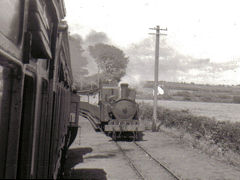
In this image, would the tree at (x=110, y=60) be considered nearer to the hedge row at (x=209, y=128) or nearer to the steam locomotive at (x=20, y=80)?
the hedge row at (x=209, y=128)

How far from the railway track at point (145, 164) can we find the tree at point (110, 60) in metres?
50.4

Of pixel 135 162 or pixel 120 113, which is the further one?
pixel 120 113

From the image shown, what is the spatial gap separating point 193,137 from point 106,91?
17.8 feet

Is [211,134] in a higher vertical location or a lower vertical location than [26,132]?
lower

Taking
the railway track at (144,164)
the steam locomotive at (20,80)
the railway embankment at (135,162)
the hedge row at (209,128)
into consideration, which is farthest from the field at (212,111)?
the steam locomotive at (20,80)

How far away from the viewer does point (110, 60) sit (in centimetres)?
6725

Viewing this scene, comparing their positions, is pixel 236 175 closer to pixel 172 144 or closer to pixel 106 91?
pixel 172 144

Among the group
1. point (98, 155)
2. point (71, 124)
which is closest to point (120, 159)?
point (98, 155)

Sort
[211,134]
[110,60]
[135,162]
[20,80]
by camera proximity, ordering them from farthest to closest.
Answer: [110,60] < [211,134] < [135,162] < [20,80]

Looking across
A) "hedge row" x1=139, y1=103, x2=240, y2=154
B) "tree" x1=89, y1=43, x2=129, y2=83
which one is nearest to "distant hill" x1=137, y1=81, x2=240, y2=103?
"tree" x1=89, y1=43, x2=129, y2=83

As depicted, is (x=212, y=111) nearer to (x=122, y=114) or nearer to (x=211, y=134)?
(x=122, y=114)

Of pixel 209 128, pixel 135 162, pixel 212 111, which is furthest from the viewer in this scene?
pixel 212 111

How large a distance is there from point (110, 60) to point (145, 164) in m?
58.0

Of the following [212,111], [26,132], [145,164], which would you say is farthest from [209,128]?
[212,111]
